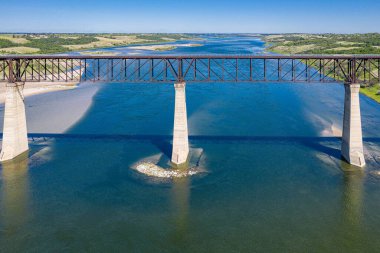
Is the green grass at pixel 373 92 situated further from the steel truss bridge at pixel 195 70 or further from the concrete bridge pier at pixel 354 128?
the concrete bridge pier at pixel 354 128

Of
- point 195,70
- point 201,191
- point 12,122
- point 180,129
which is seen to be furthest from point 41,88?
point 201,191

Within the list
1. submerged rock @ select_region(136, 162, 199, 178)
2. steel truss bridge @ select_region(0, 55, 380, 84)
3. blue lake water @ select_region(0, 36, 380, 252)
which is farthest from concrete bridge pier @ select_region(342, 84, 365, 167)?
submerged rock @ select_region(136, 162, 199, 178)

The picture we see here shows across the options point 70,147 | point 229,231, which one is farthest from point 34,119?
point 229,231

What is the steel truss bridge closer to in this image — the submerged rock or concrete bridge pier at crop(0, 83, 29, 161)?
concrete bridge pier at crop(0, 83, 29, 161)

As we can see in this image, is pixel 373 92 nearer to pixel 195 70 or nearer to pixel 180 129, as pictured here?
pixel 195 70

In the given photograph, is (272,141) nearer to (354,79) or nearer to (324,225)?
(354,79)

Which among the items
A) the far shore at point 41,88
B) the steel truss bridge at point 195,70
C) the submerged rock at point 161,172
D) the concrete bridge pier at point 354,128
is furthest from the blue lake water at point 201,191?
the far shore at point 41,88
